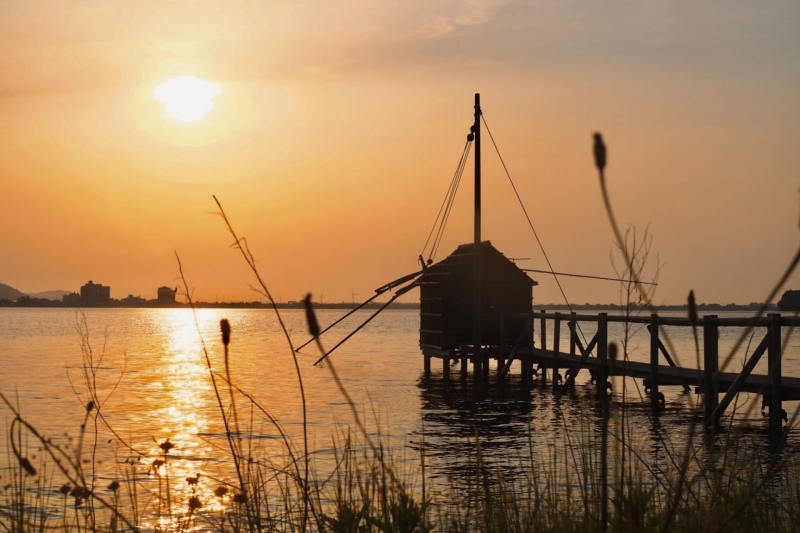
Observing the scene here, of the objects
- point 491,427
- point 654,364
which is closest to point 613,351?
point 654,364

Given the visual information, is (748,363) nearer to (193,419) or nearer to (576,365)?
(576,365)

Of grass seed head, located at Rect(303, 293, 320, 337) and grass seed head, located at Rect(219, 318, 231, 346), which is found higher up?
grass seed head, located at Rect(303, 293, 320, 337)

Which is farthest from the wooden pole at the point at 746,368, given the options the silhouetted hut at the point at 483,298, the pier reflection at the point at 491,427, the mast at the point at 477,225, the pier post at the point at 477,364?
the silhouetted hut at the point at 483,298

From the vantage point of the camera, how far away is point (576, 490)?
12.0 meters

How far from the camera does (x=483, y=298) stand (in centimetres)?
3397

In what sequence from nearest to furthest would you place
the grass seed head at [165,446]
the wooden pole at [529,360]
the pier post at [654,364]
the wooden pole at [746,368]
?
→ the grass seed head at [165,446] → the wooden pole at [746,368] → the pier post at [654,364] → the wooden pole at [529,360]

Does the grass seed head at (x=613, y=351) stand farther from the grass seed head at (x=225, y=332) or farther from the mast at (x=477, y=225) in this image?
the mast at (x=477, y=225)

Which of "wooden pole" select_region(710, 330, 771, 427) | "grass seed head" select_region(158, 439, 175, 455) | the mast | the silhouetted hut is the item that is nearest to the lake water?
"wooden pole" select_region(710, 330, 771, 427)

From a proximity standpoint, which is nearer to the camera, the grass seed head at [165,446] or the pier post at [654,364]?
the grass seed head at [165,446]

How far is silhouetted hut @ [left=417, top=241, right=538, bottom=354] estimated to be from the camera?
110ft

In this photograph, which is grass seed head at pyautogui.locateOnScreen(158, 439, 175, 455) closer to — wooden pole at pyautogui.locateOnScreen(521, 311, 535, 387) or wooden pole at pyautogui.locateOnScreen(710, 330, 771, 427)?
wooden pole at pyautogui.locateOnScreen(710, 330, 771, 427)

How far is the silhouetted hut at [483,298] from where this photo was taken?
33625 mm

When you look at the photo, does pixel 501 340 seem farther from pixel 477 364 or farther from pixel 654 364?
pixel 654 364

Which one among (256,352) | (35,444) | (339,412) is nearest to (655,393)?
(339,412)
